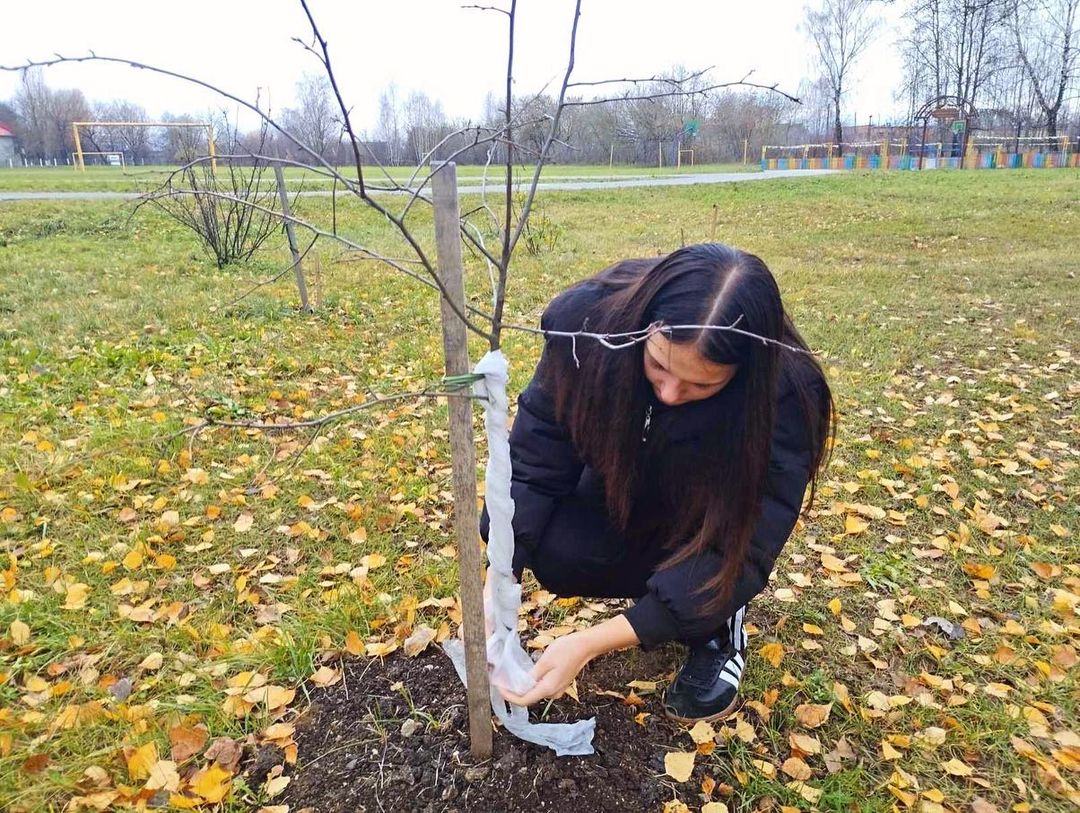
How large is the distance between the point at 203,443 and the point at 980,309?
226 inches

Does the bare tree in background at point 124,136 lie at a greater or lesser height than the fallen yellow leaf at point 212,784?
greater

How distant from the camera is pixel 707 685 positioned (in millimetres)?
1816

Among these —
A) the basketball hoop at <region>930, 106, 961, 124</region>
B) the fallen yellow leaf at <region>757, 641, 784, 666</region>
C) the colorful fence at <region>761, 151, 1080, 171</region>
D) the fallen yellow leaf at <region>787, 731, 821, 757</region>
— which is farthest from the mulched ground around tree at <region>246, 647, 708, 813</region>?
the basketball hoop at <region>930, 106, 961, 124</region>

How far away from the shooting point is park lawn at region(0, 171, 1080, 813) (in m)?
1.74

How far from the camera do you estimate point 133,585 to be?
7.61ft

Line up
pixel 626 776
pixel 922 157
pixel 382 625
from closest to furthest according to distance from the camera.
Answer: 1. pixel 626 776
2. pixel 382 625
3. pixel 922 157

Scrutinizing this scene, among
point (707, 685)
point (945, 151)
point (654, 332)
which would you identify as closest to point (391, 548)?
point (707, 685)

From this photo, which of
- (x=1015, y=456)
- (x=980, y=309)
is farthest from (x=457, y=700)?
(x=980, y=309)

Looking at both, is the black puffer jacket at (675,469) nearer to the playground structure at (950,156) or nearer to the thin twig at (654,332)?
the thin twig at (654,332)

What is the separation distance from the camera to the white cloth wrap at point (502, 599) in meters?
1.28

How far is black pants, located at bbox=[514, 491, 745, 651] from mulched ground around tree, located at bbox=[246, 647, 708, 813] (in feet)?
1.02

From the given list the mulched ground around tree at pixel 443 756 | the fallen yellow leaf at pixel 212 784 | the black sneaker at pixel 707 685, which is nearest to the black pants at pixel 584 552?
the black sneaker at pixel 707 685

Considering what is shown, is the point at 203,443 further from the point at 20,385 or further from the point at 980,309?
the point at 980,309

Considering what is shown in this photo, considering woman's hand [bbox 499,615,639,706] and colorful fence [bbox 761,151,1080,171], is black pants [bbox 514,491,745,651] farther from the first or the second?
colorful fence [bbox 761,151,1080,171]
